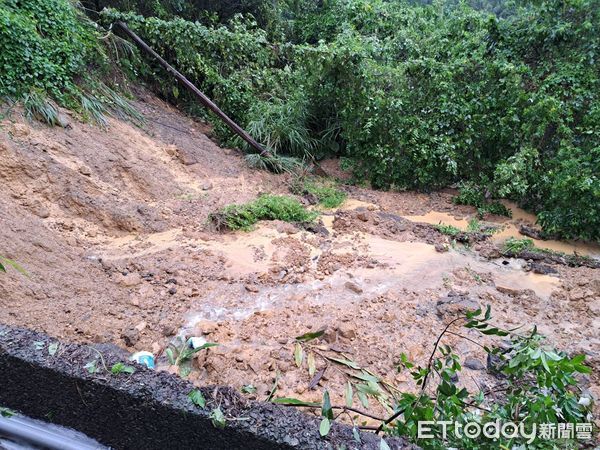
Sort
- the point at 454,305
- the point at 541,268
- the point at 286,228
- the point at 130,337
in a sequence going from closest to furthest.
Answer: the point at 130,337
the point at 454,305
the point at 541,268
the point at 286,228

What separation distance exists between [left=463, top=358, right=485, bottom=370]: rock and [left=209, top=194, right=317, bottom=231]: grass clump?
256 centimetres

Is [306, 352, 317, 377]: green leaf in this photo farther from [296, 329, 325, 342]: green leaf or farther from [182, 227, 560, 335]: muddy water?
[182, 227, 560, 335]: muddy water

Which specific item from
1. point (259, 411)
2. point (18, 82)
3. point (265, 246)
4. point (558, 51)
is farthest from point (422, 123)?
point (259, 411)

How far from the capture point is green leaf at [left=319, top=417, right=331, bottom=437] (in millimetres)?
1669

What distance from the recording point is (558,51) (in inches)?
237

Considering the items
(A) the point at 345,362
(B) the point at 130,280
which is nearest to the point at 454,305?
(A) the point at 345,362

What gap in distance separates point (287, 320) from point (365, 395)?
3.29ft

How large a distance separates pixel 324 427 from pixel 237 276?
2482 millimetres

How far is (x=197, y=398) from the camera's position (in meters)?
1.81

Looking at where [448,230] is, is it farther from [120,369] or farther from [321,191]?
[120,369]

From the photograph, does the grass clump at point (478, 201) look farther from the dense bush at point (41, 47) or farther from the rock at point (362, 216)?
the dense bush at point (41, 47)

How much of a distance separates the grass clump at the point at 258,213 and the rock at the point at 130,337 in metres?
1.83

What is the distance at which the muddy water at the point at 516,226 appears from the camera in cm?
511

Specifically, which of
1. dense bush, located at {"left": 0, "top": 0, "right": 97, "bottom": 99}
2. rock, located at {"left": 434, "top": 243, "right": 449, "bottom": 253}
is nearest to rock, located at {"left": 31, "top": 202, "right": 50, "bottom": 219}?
dense bush, located at {"left": 0, "top": 0, "right": 97, "bottom": 99}
